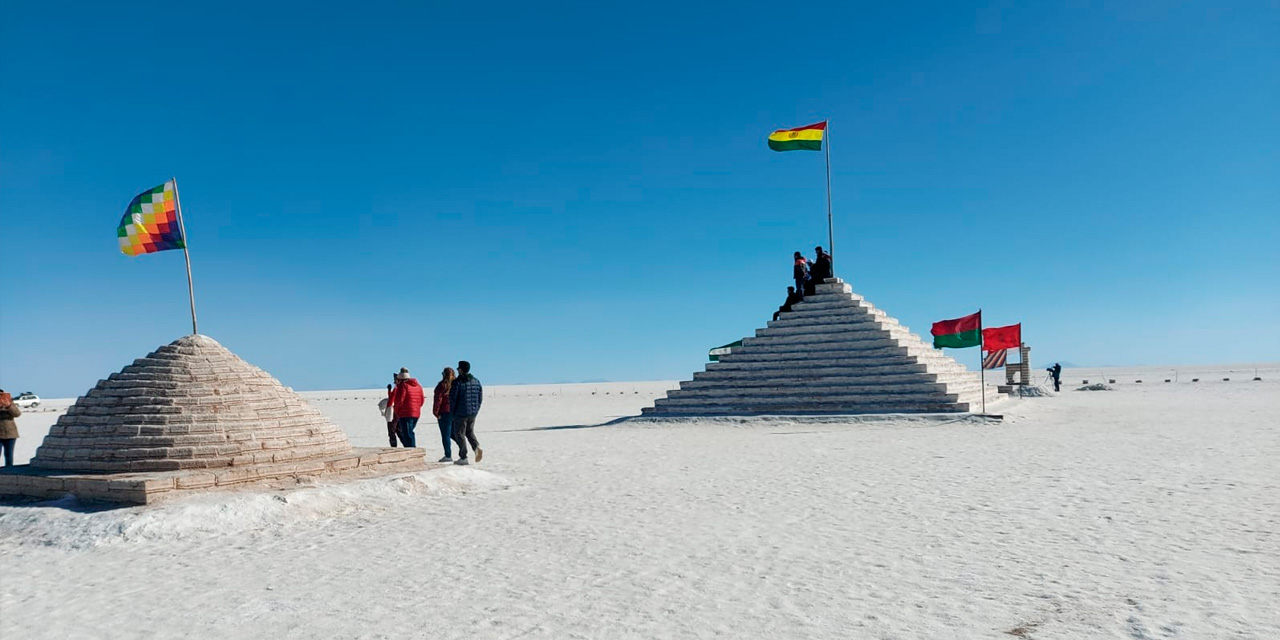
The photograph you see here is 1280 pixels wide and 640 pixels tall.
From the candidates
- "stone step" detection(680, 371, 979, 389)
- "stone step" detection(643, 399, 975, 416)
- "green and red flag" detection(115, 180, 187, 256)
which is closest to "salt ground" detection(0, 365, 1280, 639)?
"green and red flag" detection(115, 180, 187, 256)

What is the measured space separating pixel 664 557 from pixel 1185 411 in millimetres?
22131

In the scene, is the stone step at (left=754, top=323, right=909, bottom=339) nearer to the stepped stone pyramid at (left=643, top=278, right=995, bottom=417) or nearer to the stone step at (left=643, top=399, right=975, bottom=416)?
the stepped stone pyramid at (left=643, top=278, right=995, bottom=417)

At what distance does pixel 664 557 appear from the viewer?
7.42 meters

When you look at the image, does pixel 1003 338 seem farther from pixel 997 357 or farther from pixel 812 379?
pixel 812 379

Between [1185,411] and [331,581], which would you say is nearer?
[331,581]

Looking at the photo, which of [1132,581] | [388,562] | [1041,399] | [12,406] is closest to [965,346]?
[1041,399]

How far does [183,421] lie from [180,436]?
196 mm

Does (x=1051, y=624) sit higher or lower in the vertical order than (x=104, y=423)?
lower

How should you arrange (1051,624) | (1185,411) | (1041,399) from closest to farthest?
(1051,624) → (1185,411) → (1041,399)

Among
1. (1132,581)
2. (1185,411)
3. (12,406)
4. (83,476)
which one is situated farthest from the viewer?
(1185,411)

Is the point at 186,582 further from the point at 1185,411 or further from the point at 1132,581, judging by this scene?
the point at 1185,411

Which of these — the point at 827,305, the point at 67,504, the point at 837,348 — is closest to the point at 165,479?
the point at 67,504

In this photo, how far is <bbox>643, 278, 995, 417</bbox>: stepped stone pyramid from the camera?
22.0 m

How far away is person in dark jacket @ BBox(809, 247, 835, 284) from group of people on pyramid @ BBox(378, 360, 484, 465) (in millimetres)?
14401
